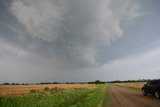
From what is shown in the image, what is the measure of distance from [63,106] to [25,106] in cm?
321

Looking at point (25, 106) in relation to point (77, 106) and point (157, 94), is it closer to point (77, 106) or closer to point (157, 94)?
point (77, 106)

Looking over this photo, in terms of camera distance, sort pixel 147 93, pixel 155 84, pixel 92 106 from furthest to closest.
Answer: pixel 147 93 < pixel 155 84 < pixel 92 106

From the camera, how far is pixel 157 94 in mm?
22281

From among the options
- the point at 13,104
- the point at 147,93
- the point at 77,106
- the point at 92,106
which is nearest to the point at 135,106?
the point at 92,106

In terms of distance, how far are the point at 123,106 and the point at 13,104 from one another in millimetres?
8336

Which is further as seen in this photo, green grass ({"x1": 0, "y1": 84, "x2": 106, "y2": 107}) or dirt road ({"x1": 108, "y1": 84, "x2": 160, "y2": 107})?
green grass ({"x1": 0, "y1": 84, "x2": 106, "y2": 107})

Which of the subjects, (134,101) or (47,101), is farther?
(134,101)

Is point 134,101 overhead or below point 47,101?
below

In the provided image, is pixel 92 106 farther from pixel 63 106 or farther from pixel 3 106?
pixel 3 106

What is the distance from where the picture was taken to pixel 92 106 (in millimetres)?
17359

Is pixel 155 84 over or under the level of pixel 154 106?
over

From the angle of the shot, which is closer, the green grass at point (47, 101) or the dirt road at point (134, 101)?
the dirt road at point (134, 101)

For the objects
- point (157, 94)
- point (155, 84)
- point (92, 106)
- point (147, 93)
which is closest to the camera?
point (92, 106)

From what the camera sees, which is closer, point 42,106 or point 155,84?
point 42,106
